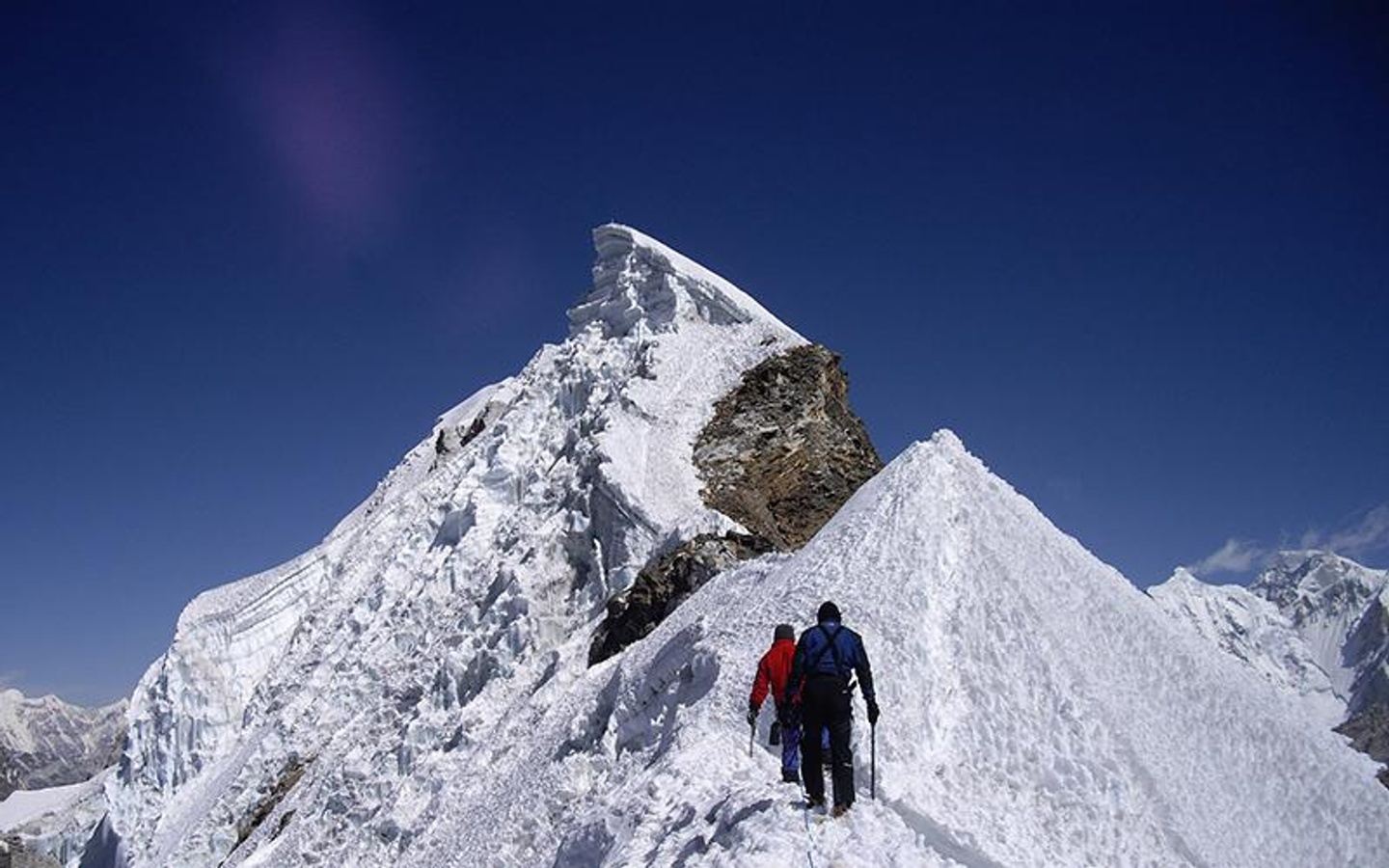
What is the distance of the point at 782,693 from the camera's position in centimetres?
891

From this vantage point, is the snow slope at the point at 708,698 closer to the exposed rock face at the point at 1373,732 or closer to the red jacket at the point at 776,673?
the red jacket at the point at 776,673

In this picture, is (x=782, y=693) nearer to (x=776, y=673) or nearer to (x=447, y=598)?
(x=776, y=673)

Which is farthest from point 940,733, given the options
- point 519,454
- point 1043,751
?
point 519,454

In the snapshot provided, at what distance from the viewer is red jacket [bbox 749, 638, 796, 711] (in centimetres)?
895

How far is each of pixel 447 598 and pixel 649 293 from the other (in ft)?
48.4

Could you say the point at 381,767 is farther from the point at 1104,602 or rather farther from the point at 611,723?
the point at 1104,602

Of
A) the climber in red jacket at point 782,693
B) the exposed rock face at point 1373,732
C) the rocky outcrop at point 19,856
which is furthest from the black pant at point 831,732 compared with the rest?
the exposed rock face at point 1373,732

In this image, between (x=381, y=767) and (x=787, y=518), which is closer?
(x=381, y=767)

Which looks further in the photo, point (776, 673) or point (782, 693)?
point (776, 673)

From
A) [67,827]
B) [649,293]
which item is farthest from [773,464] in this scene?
[67,827]

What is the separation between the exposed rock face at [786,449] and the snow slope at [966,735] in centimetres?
1118

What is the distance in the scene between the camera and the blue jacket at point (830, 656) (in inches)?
332

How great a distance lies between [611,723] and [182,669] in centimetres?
3545

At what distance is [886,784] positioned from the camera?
32.6 feet
